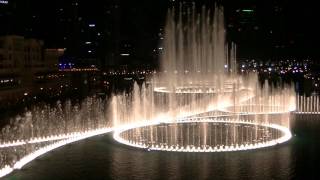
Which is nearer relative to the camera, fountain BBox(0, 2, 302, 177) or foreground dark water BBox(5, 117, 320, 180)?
foreground dark water BBox(5, 117, 320, 180)

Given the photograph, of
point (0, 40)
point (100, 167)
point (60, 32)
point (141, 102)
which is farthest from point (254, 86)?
point (60, 32)

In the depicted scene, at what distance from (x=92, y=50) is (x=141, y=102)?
50429 millimetres

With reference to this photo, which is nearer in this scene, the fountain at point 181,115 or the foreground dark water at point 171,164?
the foreground dark water at point 171,164

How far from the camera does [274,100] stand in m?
44.2

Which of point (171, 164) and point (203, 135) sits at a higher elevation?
point (203, 135)

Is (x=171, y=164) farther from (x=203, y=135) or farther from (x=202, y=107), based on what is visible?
(x=202, y=107)

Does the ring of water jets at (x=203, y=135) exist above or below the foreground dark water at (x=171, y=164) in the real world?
above

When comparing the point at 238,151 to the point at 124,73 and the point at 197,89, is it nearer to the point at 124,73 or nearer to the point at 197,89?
the point at 197,89

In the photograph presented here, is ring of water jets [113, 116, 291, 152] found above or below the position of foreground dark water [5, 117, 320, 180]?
above

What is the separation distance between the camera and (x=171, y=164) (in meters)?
21.3

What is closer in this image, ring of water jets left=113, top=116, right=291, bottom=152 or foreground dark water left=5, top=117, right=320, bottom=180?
foreground dark water left=5, top=117, right=320, bottom=180

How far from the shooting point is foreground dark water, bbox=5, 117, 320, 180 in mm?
19750

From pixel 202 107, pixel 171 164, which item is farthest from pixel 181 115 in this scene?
pixel 171 164

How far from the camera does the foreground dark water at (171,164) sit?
1975 centimetres
